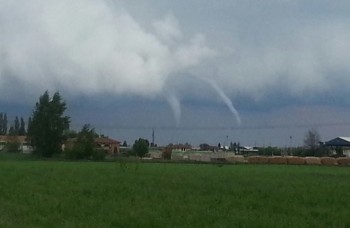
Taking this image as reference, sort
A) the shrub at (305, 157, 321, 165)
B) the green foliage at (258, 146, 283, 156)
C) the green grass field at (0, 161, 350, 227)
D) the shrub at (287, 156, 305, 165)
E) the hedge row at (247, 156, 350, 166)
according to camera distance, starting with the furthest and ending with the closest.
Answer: the green foliage at (258, 146, 283, 156), the shrub at (287, 156, 305, 165), the hedge row at (247, 156, 350, 166), the shrub at (305, 157, 321, 165), the green grass field at (0, 161, 350, 227)

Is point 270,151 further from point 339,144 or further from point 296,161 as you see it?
point 296,161

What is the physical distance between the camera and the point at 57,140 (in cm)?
12531

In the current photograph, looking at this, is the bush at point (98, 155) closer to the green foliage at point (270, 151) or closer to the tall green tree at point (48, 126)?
the tall green tree at point (48, 126)

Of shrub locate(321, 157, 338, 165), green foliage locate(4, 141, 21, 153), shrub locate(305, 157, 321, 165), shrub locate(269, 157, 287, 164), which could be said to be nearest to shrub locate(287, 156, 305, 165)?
shrub locate(305, 157, 321, 165)

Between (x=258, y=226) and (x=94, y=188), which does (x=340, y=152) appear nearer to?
(x=94, y=188)

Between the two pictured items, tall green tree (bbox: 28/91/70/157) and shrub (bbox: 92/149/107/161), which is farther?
tall green tree (bbox: 28/91/70/157)

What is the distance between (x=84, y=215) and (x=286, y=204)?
305 inches

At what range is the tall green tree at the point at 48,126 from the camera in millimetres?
124125

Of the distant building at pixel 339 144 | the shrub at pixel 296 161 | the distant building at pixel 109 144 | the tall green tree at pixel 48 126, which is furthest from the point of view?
the distant building at pixel 109 144

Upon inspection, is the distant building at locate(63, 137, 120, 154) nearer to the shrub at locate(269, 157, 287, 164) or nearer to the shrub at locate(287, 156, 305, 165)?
the shrub at locate(269, 157, 287, 164)

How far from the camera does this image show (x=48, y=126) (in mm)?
126875

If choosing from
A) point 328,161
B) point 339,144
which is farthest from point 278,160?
point 339,144

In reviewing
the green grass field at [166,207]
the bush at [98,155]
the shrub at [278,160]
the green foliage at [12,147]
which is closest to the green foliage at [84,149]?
the bush at [98,155]

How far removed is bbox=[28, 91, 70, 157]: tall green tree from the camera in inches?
4887
